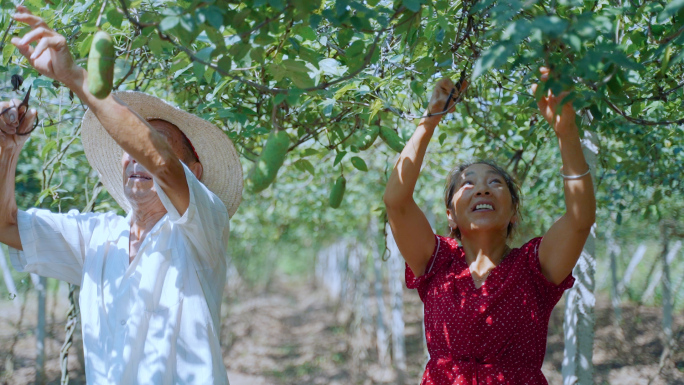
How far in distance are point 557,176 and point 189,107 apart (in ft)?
7.83

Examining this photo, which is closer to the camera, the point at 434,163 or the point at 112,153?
the point at 112,153

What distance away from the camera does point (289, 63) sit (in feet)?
5.16

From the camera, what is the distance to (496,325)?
1.73 meters

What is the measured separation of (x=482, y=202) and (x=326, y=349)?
10.3 meters

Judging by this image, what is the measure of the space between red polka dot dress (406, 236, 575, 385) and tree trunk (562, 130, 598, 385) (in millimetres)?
1166

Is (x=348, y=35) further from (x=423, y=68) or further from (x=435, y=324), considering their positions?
(x=435, y=324)

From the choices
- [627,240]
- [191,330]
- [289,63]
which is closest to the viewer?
[289,63]

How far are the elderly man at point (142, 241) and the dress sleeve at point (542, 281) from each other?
0.78 meters

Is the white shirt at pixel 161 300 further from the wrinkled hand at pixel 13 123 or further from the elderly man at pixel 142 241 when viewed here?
the wrinkled hand at pixel 13 123

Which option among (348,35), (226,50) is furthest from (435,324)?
(226,50)

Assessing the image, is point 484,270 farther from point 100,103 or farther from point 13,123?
Result: point 13,123

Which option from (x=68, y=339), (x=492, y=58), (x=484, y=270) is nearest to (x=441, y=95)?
(x=484, y=270)

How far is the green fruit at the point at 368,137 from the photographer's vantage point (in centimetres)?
198

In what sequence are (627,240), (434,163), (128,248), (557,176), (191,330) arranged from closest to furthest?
(191,330) → (128,248) → (557,176) → (434,163) → (627,240)
